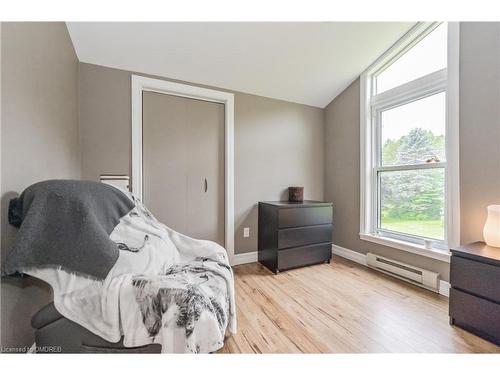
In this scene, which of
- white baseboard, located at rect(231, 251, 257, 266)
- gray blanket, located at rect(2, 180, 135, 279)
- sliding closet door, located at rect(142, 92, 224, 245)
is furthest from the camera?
white baseboard, located at rect(231, 251, 257, 266)

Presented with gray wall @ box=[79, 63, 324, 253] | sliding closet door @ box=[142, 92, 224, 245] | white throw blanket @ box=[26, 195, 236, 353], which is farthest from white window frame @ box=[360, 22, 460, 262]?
white throw blanket @ box=[26, 195, 236, 353]

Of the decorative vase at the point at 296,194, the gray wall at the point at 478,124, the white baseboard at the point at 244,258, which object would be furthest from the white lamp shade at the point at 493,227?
the white baseboard at the point at 244,258

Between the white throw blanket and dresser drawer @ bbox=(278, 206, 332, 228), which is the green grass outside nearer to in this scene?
dresser drawer @ bbox=(278, 206, 332, 228)

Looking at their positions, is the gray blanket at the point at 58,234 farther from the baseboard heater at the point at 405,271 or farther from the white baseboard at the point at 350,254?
the white baseboard at the point at 350,254

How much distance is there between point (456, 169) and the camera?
174 cm

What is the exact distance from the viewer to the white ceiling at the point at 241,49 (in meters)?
1.67

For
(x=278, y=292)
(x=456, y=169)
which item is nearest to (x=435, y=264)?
(x=456, y=169)

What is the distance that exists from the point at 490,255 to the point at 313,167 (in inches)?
75.2

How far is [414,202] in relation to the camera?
2115 millimetres

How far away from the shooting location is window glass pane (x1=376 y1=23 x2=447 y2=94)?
74.1 inches

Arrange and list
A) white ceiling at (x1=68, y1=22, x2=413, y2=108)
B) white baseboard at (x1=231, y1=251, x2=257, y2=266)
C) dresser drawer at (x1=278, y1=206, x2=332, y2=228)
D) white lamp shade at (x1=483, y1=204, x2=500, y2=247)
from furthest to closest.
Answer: white baseboard at (x1=231, y1=251, x2=257, y2=266) < dresser drawer at (x1=278, y1=206, x2=332, y2=228) < white ceiling at (x1=68, y1=22, x2=413, y2=108) < white lamp shade at (x1=483, y1=204, x2=500, y2=247)

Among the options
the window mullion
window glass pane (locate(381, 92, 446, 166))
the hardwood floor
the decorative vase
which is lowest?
the hardwood floor

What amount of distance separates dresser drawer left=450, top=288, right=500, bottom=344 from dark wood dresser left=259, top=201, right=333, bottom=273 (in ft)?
3.83
